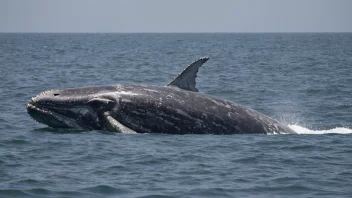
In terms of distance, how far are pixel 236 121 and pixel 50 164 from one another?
5701mm

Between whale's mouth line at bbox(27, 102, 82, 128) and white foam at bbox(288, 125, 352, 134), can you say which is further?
white foam at bbox(288, 125, 352, 134)

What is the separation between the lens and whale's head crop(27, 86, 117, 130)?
18.3 m

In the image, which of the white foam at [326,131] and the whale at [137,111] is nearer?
the whale at [137,111]

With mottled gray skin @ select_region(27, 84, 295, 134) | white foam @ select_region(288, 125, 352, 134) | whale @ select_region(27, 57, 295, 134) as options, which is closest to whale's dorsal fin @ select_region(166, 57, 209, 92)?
whale @ select_region(27, 57, 295, 134)

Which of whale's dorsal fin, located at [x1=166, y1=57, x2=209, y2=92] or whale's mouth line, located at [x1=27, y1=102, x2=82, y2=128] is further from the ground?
whale's dorsal fin, located at [x1=166, y1=57, x2=209, y2=92]

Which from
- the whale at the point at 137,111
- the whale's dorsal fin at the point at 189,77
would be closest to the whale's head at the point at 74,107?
the whale at the point at 137,111

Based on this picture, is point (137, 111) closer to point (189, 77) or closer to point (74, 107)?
point (74, 107)

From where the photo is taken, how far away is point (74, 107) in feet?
60.2

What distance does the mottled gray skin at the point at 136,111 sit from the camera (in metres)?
18.2

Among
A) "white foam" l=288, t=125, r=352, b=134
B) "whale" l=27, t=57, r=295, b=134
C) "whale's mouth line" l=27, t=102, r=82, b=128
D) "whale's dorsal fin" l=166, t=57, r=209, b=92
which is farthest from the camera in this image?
"white foam" l=288, t=125, r=352, b=134

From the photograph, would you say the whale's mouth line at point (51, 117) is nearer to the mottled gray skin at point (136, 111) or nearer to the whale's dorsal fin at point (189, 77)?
the mottled gray skin at point (136, 111)

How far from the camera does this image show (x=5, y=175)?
1466 cm

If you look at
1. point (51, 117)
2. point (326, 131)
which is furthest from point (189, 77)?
point (326, 131)

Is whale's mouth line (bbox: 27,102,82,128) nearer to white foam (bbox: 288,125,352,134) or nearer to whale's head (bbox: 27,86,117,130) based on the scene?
whale's head (bbox: 27,86,117,130)
